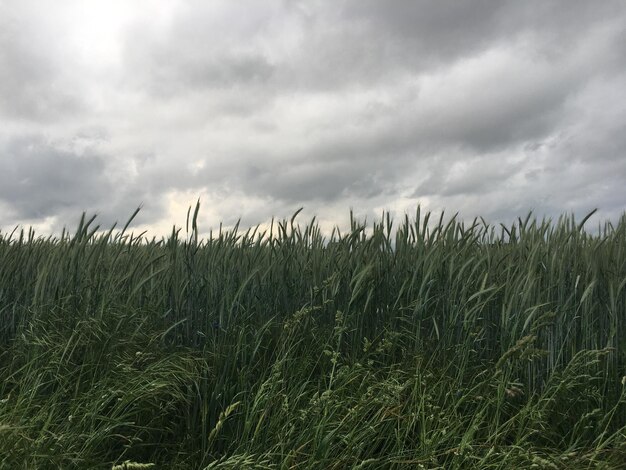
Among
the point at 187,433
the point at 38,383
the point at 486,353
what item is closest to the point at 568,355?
the point at 486,353

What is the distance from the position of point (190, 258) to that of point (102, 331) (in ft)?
2.40

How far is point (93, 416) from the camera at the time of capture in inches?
89.5

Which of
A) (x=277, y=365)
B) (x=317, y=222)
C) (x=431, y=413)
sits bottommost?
(x=431, y=413)

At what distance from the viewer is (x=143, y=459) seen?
8.15ft

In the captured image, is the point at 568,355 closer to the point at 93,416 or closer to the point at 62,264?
the point at 93,416

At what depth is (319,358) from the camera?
2736 mm

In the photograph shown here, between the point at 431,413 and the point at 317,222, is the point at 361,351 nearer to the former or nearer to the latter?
the point at 431,413

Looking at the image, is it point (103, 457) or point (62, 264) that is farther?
point (62, 264)

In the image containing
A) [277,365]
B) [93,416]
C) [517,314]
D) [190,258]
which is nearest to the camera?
[93,416]

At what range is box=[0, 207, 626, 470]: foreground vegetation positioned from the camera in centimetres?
237

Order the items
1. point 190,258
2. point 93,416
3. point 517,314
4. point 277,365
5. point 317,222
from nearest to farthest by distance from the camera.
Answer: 1. point 93,416
2. point 277,365
3. point 517,314
4. point 190,258
5. point 317,222

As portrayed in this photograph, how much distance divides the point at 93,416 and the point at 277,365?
0.77 metres

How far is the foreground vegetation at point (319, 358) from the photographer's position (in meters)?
2.37

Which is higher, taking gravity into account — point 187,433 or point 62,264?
point 62,264
